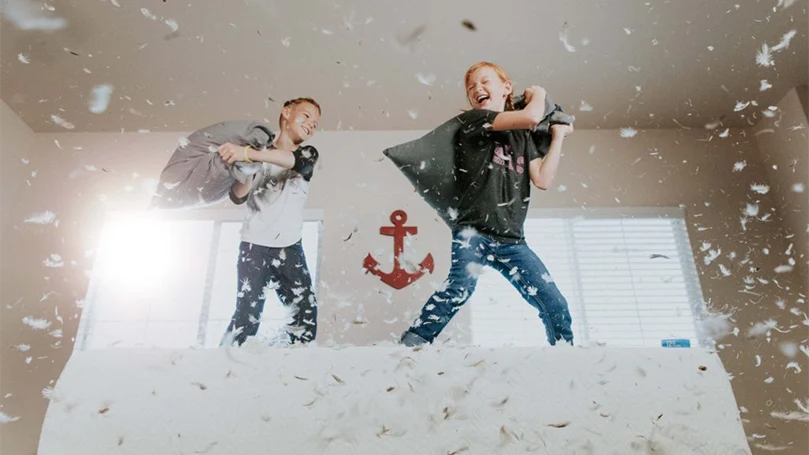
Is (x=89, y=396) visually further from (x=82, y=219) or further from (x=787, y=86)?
(x=787, y=86)

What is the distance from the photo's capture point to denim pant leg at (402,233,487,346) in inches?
43.7

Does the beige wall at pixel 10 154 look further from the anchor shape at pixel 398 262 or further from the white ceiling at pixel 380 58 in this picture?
the anchor shape at pixel 398 262

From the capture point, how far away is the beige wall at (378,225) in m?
1.75

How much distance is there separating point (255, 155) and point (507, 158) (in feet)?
2.22

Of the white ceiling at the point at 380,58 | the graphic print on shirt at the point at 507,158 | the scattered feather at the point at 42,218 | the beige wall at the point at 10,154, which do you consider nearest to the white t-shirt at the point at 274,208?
the white ceiling at the point at 380,58

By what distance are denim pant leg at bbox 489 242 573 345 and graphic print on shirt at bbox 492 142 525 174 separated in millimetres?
200

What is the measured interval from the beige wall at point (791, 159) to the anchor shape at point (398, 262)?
1.39m

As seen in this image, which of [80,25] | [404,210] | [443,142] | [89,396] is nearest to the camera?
[89,396]

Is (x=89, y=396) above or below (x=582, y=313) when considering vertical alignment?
below

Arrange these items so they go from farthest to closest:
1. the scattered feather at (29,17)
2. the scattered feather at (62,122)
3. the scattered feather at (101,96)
→ the scattered feather at (62,122) < the scattered feather at (101,96) < the scattered feather at (29,17)

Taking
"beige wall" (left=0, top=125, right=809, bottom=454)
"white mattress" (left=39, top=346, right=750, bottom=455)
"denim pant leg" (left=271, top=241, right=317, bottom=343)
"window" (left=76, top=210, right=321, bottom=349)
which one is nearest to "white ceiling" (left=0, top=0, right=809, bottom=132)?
"beige wall" (left=0, top=125, right=809, bottom=454)

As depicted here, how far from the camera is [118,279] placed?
70.6 inches

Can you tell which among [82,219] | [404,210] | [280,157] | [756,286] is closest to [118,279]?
[82,219]

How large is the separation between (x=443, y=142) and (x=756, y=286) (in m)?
1.39
